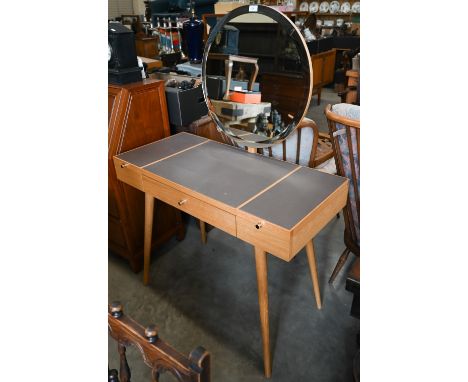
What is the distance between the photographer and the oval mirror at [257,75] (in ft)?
4.26

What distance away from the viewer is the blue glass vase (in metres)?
2.22

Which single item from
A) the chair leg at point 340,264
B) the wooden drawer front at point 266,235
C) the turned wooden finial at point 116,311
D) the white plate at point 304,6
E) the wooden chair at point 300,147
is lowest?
the chair leg at point 340,264

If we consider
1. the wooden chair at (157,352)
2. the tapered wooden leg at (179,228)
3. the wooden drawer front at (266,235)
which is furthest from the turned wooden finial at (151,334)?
the tapered wooden leg at (179,228)

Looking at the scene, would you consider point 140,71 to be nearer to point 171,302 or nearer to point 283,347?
point 171,302

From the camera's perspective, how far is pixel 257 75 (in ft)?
4.73

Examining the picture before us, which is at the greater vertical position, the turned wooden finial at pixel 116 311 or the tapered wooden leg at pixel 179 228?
the turned wooden finial at pixel 116 311

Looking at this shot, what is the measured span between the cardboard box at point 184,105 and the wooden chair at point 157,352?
1.30 metres

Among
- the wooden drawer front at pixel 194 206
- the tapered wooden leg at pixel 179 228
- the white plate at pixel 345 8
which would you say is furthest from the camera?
the white plate at pixel 345 8

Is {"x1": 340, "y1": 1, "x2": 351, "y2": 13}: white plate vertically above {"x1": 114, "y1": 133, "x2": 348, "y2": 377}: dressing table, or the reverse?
{"x1": 340, "y1": 1, "x2": 351, "y2": 13}: white plate

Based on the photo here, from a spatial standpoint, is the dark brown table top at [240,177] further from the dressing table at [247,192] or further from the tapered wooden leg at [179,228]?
the tapered wooden leg at [179,228]

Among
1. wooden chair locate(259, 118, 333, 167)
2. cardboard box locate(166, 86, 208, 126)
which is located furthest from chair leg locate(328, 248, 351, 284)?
cardboard box locate(166, 86, 208, 126)

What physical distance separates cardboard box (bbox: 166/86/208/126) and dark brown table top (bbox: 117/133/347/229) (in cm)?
15

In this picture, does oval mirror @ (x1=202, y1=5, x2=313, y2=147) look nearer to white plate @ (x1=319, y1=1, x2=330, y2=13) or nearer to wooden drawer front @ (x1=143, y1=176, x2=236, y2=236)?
wooden drawer front @ (x1=143, y1=176, x2=236, y2=236)
